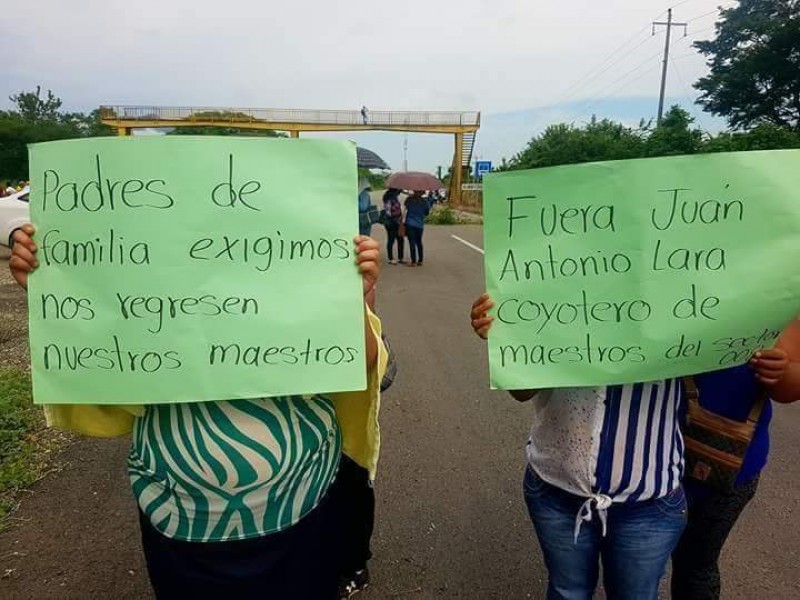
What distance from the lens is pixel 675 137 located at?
959 inches

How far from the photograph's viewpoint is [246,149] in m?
1.36

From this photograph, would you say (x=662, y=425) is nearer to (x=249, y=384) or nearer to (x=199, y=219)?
(x=249, y=384)

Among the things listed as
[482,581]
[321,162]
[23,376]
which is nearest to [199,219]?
[321,162]

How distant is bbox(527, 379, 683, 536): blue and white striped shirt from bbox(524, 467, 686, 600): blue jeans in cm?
5

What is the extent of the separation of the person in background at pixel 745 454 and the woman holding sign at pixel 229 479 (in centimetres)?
97

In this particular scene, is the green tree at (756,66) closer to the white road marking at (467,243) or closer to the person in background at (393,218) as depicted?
the white road marking at (467,243)

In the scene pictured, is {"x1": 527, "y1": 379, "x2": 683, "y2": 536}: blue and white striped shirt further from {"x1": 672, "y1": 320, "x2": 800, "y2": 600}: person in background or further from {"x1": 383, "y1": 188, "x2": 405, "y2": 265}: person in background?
{"x1": 383, "y1": 188, "x2": 405, "y2": 265}: person in background

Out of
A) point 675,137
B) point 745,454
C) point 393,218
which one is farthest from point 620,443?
point 675,137

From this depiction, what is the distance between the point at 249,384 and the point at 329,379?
7.6 inches

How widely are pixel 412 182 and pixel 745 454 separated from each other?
972cm

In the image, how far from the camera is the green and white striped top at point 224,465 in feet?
4.59

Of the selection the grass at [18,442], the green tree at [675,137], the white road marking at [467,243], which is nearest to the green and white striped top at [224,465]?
the grass at [18,442]

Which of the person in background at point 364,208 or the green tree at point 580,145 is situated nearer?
the person in background at point 364,208

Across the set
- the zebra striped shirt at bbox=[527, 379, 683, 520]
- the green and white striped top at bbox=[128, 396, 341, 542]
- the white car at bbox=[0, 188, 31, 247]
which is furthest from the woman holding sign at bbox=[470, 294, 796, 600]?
the white car at bbox=[0, 188, 31, 247]
